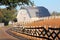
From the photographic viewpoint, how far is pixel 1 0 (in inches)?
899

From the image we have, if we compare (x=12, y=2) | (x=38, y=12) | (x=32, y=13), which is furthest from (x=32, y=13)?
(x=12, y=2)

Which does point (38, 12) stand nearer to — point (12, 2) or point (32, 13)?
point (32, 13)

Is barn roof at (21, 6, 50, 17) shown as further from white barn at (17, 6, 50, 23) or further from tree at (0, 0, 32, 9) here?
tree at (0, 0, 32, 9)

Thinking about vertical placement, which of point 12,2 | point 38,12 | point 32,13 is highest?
point 12,2

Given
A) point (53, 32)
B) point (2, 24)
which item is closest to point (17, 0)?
point (53, 32)

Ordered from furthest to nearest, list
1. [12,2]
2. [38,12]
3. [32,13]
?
[32,13] → [38,12] → [12,2]

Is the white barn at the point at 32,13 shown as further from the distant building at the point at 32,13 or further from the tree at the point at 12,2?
the tree at the point at 12,2

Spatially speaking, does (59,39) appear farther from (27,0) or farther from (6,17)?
(6,17)

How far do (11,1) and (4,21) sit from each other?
114424 millimetres

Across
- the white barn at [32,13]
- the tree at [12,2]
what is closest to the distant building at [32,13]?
the white barn at [32,13]

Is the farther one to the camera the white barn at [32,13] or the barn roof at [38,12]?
the barn roof at [38,12]

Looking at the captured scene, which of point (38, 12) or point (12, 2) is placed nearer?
point (12, 2)

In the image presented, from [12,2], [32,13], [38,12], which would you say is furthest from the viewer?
[32,13]

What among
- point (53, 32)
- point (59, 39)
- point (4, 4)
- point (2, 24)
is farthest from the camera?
point (2, 24)
